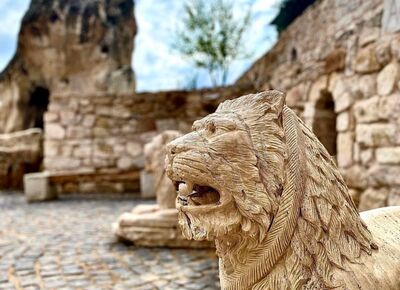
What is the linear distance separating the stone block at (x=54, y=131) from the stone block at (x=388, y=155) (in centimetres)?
652

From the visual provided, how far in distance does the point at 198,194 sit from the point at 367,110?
108 inches

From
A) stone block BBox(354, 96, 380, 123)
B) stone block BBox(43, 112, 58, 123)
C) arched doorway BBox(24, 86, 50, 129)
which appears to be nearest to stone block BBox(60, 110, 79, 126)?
stone block BBox(43, 112, 58, 123)

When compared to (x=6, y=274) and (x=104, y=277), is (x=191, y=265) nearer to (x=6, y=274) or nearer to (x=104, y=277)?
(x=104, y=277)

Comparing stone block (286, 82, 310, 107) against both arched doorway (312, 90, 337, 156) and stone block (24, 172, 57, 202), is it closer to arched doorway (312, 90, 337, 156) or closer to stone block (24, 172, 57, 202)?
arched doorway (312, 90, 337, 156)

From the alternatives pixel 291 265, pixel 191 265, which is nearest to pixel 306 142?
pixel 291 265

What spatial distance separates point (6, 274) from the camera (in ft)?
10.5

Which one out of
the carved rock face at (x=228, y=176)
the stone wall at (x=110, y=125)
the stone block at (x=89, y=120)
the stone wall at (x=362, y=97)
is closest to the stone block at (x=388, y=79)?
the stone wall at (x=362, y=97)

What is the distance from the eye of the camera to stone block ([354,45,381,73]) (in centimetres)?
348

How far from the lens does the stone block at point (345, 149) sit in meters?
3.86

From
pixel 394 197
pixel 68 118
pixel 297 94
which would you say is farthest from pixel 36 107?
pixel 394 197

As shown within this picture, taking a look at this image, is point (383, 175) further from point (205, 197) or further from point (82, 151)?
point (82, 151)

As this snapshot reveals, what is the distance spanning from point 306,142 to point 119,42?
48.5ft

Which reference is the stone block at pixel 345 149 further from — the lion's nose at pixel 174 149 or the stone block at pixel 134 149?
the stone block at pixel 134 149

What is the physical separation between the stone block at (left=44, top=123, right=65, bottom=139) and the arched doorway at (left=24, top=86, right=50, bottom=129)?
7244 millimetres
